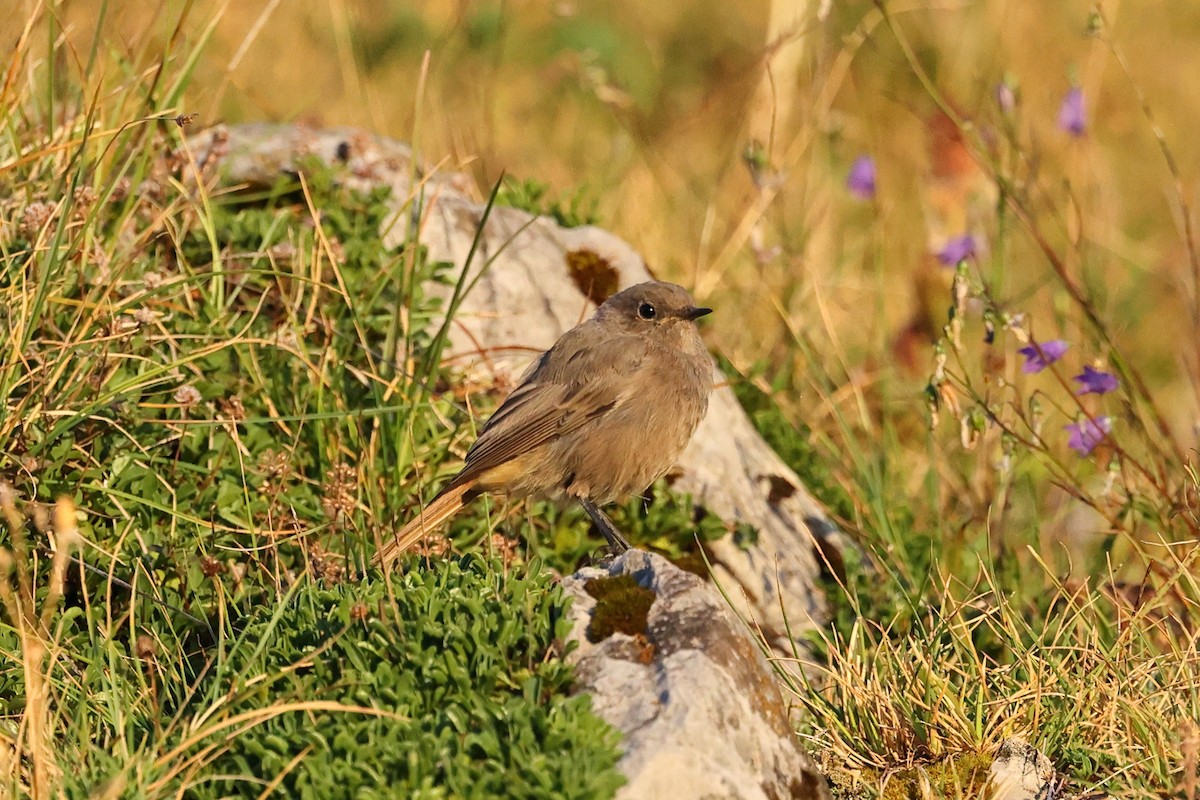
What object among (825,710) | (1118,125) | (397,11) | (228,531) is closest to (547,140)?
(397,11)

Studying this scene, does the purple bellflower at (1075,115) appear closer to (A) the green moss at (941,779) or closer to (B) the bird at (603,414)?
(B) the bird at (603,414)

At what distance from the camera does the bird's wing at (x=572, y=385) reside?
5.65 m

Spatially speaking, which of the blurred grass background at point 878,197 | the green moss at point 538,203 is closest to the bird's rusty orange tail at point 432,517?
the blurred grass background at point 878,197

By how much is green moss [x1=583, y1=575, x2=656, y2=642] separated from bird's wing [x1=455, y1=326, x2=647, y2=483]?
1535 millimetres

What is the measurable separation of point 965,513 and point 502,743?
3837 millimetres

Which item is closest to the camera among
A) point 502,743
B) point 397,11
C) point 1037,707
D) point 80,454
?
point 502,743

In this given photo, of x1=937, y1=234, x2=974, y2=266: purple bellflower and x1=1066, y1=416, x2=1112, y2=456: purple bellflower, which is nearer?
x1=1066, y1=416, x2=1112, y2=456: purple bellflower

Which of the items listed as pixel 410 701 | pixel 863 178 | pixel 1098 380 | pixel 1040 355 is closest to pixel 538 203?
pixel 863 178

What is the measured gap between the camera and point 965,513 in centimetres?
672

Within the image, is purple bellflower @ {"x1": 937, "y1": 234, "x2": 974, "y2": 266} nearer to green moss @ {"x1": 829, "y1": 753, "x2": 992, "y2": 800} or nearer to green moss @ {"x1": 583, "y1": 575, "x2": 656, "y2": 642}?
green moss @ {"x1": 829, "y1": 753, "x2": 992, "y2": 800}

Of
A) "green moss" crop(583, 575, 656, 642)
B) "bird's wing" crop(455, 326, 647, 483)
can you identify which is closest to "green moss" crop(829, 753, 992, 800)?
"green moss" crop(583, 575, 656, 642)

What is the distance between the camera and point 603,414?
578 cm

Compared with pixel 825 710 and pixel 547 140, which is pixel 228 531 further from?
pixel 547 140

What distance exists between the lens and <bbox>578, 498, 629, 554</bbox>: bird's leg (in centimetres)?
545
